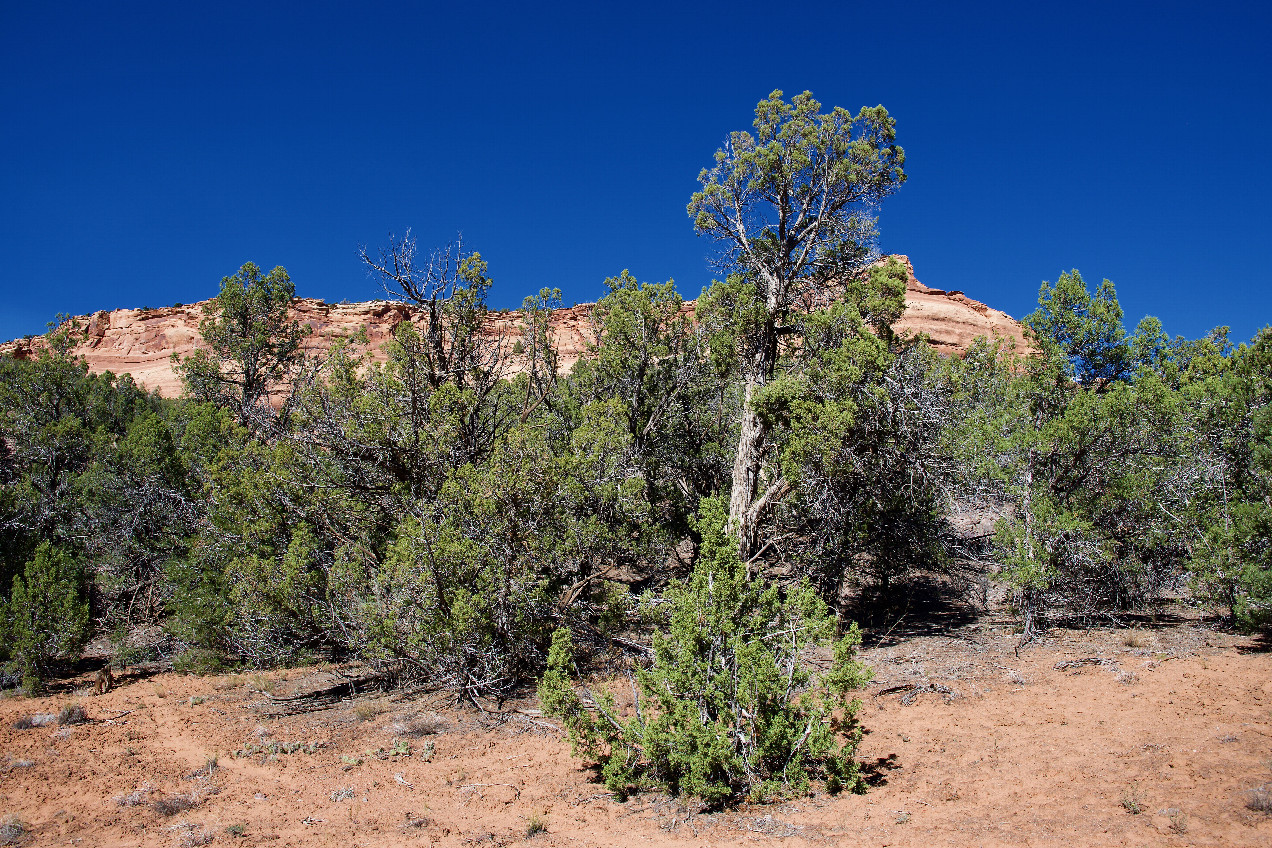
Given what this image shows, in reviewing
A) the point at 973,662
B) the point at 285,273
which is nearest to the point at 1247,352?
the point at 973,662

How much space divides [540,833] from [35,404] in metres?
25.9

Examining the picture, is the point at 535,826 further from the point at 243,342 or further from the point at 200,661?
the point at 243,342

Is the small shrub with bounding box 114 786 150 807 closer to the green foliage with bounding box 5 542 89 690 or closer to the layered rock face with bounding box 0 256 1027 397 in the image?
the green foliage with bounding box 5 542 89 690

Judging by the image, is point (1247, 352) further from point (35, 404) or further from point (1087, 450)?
point (35, 404)

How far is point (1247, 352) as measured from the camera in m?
11.7

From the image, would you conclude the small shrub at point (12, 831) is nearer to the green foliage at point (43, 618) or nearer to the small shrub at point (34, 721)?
the small shrub at point (34, 721)

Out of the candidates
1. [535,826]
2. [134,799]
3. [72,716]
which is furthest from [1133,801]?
[72,716]

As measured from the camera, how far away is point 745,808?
249 inches

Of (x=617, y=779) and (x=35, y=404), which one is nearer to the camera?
(x=617, y=779)

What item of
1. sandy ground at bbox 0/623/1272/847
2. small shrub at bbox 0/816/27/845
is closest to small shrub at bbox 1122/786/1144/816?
sandy ground at bbox 0/623/1272/847

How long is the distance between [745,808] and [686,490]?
8.46 meters

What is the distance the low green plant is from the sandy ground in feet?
1.03

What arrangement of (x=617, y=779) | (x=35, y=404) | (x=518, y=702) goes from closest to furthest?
(x=617, y=779)
(x=518, y=702)
(x=35, y=404)

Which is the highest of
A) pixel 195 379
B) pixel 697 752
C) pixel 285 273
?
pixel 285 273
